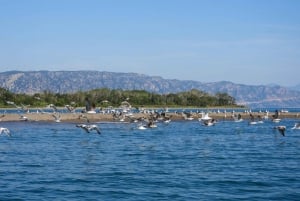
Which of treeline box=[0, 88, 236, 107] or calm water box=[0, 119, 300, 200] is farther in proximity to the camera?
treeline box=[0, 88, 236, 107]

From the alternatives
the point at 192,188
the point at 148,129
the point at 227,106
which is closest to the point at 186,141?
the point at 148,129

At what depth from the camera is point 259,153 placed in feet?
136

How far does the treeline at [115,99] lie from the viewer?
457 ft

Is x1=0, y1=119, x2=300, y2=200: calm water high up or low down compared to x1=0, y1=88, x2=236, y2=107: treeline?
down

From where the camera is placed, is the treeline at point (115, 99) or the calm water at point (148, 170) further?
the treeline at point (115, 99)

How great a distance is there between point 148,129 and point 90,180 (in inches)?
1649

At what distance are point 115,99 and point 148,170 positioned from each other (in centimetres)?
11944

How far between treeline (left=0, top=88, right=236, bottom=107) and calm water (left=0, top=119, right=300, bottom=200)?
88956mm

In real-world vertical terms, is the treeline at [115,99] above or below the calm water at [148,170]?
above

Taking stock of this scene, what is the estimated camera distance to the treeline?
139 meters

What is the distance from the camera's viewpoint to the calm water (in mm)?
24531

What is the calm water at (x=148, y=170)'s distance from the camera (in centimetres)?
2453

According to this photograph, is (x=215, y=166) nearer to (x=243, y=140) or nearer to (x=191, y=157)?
(x=191, y=157)

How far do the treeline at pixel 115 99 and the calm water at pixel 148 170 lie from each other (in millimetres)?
88956
